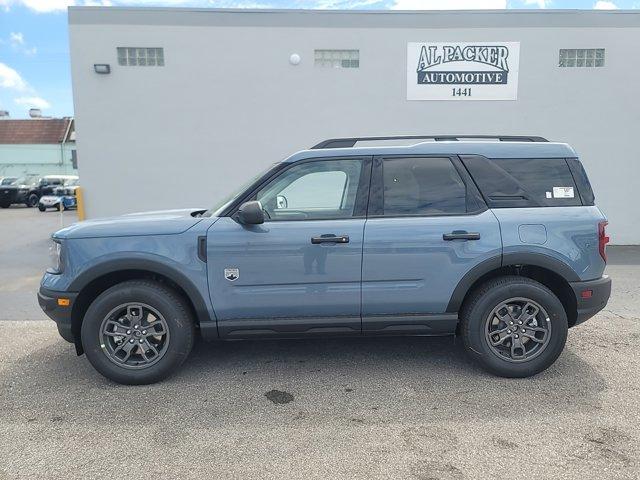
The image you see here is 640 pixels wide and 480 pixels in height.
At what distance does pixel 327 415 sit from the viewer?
11.4 feet

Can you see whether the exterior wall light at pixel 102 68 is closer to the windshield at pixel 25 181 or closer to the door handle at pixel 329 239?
the door handle at pixel 329 239

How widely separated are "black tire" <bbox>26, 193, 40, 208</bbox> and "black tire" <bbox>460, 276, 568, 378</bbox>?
28.2m

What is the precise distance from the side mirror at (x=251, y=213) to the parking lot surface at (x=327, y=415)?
132 centimetres

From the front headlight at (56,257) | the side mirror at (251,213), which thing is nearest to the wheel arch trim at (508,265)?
the side mirror at (251,213)

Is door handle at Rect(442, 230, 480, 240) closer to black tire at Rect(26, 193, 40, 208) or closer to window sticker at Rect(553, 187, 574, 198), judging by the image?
window sticker at Rect(553, 187, 574, 198)

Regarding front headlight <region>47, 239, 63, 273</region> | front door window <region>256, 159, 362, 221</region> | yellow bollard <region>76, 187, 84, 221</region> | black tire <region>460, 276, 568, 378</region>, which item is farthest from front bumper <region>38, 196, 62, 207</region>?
black tire <region>460, 276, 568, 378</region>

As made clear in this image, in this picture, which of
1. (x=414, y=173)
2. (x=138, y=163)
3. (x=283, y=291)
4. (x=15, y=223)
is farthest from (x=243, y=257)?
(x=15, y=223)

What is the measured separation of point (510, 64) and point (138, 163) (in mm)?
7915

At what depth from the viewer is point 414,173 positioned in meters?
4.08

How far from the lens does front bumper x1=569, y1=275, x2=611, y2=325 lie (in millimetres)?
3998

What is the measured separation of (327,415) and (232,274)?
1268 mm

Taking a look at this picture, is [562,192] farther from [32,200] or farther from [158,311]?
[32,200]

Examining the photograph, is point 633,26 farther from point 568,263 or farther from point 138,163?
point 138,163

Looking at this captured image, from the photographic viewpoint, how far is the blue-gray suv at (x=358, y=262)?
3852 millimetres
